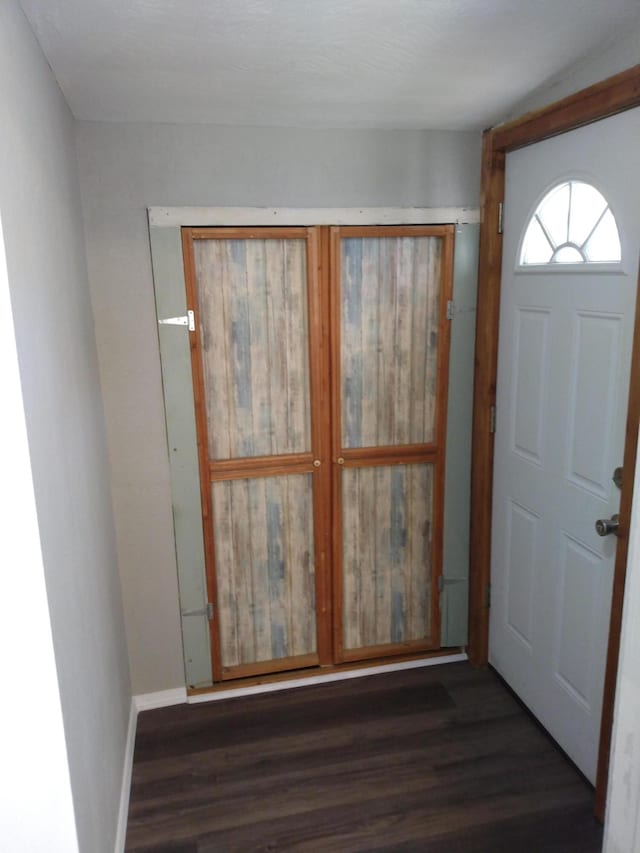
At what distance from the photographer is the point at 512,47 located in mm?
1666

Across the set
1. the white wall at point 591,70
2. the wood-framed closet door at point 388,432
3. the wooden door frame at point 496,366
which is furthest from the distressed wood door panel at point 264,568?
the white wall at point 591,70

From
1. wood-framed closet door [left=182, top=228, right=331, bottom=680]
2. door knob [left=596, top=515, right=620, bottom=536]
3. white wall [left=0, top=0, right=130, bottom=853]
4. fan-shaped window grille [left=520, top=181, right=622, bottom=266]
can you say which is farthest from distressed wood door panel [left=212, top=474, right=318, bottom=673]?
fan-shaped window grille [left=520, top=181, right=622, bottom=266]

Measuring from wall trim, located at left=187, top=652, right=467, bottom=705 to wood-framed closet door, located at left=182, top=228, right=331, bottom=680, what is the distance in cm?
6

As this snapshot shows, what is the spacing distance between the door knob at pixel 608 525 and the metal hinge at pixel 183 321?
60.2 inches

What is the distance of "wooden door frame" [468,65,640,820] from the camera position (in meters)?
1.72

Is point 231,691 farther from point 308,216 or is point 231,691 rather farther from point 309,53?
point 309,53

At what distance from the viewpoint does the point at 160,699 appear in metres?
2.56

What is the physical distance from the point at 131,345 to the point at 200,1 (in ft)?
3.93

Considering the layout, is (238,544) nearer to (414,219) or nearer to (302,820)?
(302,820)

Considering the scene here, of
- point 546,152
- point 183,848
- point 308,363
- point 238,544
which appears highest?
point 546,152

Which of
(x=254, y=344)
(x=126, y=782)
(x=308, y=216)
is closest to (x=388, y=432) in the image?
(x=254, y=344)

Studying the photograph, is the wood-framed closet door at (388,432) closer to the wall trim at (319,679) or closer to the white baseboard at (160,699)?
the wall trim at (319,679)

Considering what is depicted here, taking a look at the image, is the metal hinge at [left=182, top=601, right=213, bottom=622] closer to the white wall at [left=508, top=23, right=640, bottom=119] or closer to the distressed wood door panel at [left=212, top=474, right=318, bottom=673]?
the distressed wood door panel at [left=212, top=474, right=318, bottom=673]

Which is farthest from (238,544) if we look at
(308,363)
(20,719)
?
(20,719)
